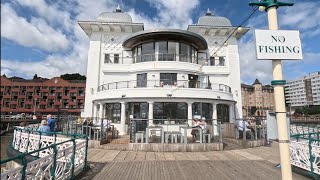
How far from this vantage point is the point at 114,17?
25375mm

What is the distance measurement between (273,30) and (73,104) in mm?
80479

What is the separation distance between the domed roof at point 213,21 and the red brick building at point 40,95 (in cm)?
6160

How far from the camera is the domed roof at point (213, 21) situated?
25.8 meters

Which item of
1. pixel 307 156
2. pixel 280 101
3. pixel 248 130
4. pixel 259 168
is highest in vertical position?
pixel 280 101

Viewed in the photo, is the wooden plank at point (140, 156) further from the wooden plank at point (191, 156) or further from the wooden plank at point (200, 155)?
the wooden plank at point (200, 155)

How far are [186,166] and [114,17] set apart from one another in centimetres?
2192

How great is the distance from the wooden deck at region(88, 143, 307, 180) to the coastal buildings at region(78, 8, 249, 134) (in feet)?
22.2

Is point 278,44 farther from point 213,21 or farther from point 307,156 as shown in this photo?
point 213,21

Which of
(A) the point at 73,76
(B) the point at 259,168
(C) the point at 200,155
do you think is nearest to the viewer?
(B) the point at 259,168

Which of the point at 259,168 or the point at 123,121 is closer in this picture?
the point at 259,168

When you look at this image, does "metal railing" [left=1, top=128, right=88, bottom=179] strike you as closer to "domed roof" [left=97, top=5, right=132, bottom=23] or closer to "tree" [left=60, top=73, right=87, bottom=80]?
"domed roof" [left=97, top=5, right=132, bottom=23]

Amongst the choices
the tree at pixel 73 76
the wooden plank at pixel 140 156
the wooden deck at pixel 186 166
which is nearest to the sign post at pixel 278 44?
the wooden deck at pixel 186 166

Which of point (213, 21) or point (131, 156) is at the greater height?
point (213, 21)

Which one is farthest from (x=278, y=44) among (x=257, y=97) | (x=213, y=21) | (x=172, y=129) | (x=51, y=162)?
(x=257, y=97)
